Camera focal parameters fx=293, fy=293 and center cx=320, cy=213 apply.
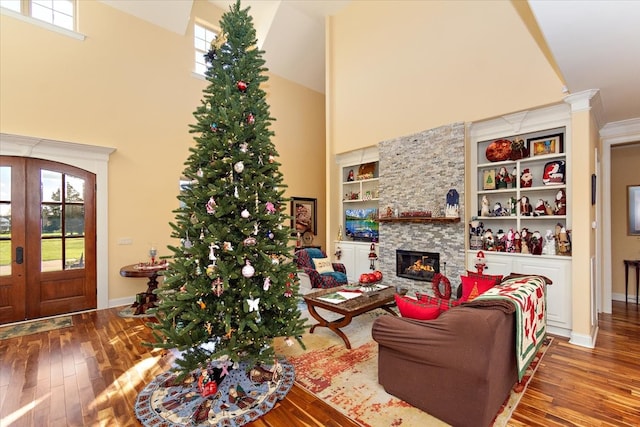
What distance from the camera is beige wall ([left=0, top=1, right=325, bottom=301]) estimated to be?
438 cm

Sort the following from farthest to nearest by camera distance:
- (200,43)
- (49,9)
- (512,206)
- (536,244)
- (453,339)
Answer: (200,43), (49,9), (512,206), (536,244), (453,339)

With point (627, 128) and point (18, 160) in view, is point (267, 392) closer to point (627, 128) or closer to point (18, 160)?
point (18, 160)

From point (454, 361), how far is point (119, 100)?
6275 millimetres

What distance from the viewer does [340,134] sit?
264 inches

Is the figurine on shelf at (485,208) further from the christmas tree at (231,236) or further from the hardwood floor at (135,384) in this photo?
the christmas tree at (231,236)

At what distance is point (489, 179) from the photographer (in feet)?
15.3

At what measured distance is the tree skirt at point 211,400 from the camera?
2.16 metres

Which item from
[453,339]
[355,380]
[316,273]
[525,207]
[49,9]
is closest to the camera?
[453,339]

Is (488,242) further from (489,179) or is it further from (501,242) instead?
(489,179)

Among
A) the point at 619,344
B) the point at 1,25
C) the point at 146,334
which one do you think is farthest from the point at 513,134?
the point at 1,25

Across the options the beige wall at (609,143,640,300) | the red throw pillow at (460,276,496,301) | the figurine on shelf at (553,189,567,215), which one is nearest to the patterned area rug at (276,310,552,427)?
the red throw pillow at (460,276,496,301)

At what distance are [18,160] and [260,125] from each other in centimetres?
427

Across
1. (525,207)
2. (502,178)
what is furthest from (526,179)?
(525,207)

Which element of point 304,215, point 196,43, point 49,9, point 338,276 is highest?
point 196,43
